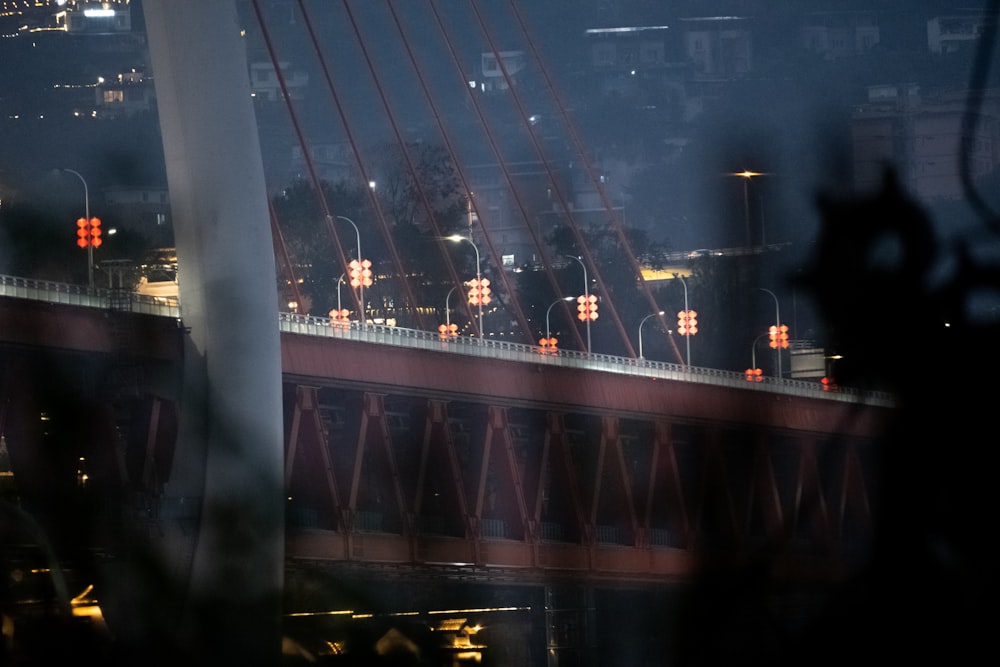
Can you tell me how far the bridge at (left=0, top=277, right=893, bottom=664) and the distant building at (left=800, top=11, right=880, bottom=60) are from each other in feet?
Result: 308

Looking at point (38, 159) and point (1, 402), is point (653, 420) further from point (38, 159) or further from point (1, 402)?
point (38, 159)

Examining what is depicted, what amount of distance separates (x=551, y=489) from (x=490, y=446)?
6306 millimetres

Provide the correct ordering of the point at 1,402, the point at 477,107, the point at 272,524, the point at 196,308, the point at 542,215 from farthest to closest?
the point at 542,215 < the point at 477,107 < the point at 1,402 < the point at 196,308 < the point at 272,524

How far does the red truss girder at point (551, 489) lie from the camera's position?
39.0 metres

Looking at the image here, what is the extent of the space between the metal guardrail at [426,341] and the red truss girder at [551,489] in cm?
124

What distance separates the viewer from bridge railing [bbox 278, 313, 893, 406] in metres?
39.0

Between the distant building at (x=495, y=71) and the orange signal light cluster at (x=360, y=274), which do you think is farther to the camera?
the distant building at (x=495, y=71)

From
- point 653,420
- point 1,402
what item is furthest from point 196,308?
point 653,420

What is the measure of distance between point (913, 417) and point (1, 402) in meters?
22.4

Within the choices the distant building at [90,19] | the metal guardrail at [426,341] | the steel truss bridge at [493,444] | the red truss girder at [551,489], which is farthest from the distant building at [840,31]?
the red truss girder at [551,489]

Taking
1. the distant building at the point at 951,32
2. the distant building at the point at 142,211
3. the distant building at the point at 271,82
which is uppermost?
the distant building at the point at 271,82

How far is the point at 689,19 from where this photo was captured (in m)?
157

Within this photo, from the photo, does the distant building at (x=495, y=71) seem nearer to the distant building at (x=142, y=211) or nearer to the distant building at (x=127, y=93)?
the distant building at (x=127, y=93)

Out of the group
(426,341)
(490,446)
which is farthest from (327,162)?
(426,341)
